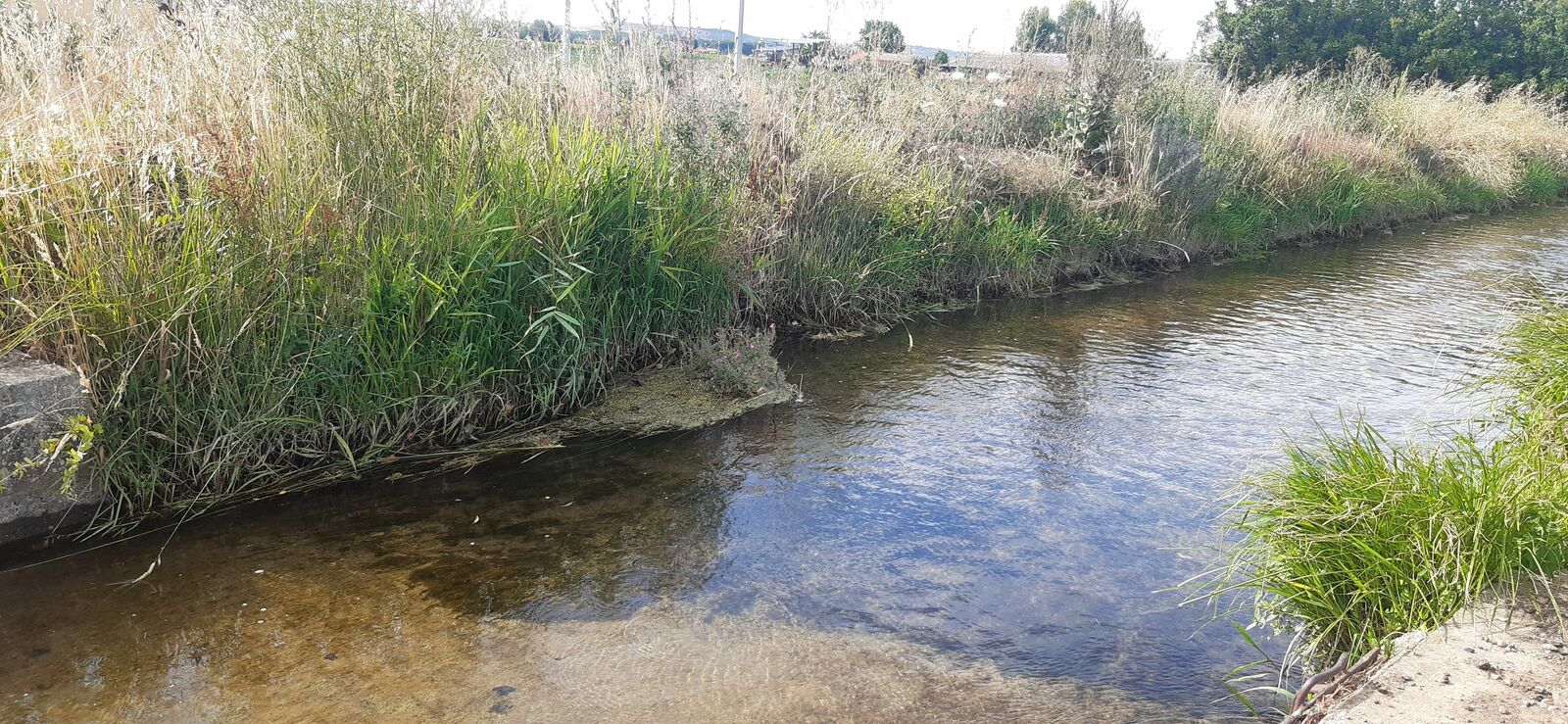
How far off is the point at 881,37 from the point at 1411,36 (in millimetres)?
24060

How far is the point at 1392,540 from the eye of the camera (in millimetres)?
2916

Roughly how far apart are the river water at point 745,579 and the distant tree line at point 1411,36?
80.0 feet

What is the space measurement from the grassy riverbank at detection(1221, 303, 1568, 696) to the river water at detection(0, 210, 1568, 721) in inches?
12.4

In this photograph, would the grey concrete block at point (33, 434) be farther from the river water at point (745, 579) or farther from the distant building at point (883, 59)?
the distant building at point (883, 59)

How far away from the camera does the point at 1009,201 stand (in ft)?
29.5

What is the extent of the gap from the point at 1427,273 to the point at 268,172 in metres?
10.4

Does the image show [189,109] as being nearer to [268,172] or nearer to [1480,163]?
[268,172]

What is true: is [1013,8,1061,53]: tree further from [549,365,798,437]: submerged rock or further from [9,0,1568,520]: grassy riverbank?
[549,365,798,437]: submerged rock

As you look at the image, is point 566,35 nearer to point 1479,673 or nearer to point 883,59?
point 883,59

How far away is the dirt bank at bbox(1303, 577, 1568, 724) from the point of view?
7.86ft

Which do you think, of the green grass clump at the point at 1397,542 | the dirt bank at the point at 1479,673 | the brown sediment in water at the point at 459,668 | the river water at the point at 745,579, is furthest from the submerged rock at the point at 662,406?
the dirt bank at the point at 1479,673

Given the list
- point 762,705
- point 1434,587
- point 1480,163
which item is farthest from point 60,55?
point 1480,163

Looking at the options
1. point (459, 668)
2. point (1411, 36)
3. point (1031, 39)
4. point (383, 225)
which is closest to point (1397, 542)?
point (459, 668)

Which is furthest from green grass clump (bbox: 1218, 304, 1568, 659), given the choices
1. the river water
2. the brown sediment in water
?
the brown sediment in water
